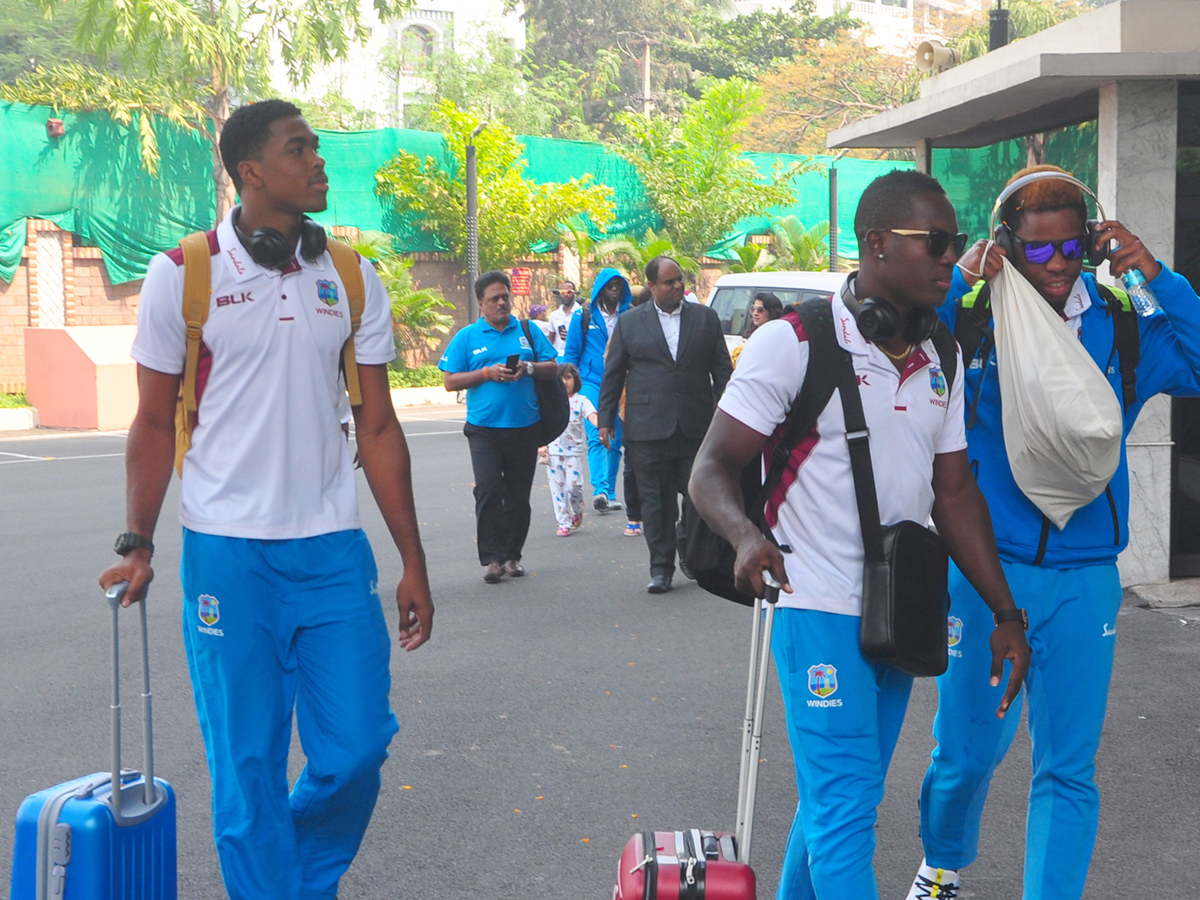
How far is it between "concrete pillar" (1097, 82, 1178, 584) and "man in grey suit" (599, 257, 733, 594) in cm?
257

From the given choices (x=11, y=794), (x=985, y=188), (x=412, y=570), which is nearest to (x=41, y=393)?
(x=985, y=188)

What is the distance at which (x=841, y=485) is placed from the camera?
119 inches

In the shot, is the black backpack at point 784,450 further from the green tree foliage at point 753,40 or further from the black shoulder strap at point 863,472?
the green tree foliage at point 753,40

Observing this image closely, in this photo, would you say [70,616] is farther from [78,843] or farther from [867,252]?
[867,252]

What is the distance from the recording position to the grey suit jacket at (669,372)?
8727 millimetres

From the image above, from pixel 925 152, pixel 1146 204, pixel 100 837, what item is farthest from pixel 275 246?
pixel 925 152

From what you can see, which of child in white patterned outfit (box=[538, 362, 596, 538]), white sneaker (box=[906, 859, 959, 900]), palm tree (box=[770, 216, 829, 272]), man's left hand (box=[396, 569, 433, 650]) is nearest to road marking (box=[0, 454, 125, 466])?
child in white patterned outfit (box=[538, 362, 596, 538])

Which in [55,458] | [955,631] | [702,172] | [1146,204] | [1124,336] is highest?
[702,172]

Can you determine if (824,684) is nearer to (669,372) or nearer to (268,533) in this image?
(268,533)

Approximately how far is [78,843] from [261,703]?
0.52 m

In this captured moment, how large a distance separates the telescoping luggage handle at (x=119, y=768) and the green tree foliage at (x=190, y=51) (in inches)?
871

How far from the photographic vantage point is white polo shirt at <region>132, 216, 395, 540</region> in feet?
11.0

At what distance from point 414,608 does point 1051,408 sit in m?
1.71

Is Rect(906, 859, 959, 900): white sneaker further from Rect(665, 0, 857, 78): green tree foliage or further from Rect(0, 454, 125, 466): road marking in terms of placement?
Rect(665, 0, 857, 78): green tree foliage
